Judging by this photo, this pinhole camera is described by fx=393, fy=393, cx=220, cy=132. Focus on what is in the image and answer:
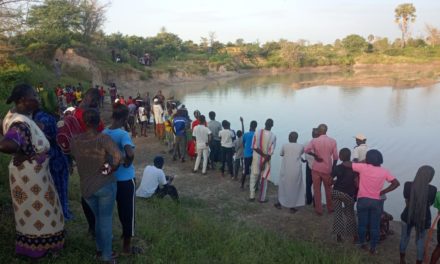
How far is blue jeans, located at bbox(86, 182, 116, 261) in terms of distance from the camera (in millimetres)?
3680

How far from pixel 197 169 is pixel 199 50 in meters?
56.2

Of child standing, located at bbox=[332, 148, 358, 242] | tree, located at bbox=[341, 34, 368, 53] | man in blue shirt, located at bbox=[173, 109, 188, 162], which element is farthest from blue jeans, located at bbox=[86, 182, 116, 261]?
tree, located at bbox=[341, 34, 368, 53]

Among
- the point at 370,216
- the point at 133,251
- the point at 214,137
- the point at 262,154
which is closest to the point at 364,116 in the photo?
the point at 214,137

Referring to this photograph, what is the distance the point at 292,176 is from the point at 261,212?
0.92 m

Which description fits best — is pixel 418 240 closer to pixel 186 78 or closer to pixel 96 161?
pixel 96 161

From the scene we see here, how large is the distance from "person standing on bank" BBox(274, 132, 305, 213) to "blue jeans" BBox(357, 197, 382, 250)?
188 cm

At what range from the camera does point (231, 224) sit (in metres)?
6.55

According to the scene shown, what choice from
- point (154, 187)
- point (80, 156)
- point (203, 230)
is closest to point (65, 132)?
point (80, 156)

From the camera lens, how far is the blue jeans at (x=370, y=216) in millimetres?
5488

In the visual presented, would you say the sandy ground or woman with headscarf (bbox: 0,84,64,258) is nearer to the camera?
woman with headscarf (bbox: 0,84,64,258)

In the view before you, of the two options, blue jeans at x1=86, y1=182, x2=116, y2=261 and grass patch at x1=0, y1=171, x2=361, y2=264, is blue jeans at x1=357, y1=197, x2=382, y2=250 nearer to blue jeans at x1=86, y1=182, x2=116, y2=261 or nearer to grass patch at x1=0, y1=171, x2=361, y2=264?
grass patch at x1=0, y1=171, x2=361, y2=264

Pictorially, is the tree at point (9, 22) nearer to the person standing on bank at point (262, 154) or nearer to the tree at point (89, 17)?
the person standing on bank at point (262, 154)

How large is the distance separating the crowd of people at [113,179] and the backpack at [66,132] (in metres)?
0.01

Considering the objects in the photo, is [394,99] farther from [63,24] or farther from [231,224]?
[63,24]
